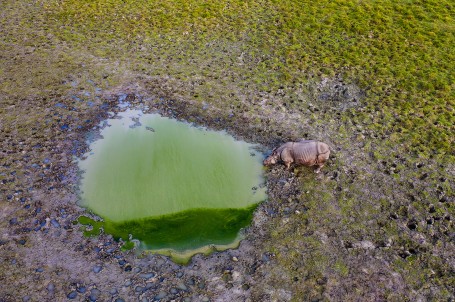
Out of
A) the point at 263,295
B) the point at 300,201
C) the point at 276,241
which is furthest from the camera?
the point at 300,201

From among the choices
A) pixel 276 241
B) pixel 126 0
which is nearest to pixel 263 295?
pixel 276 241

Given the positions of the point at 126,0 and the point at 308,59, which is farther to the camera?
the point at 126,0

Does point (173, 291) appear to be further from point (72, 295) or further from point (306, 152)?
point (306, 152)

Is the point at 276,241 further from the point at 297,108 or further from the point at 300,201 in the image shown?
the point at 297,108

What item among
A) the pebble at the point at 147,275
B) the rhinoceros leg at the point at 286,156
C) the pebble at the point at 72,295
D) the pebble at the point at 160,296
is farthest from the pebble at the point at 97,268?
the rhinoceros leg at the point at 286,156

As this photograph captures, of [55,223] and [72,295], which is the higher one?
[72,295]

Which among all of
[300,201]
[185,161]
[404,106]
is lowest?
[185,161]

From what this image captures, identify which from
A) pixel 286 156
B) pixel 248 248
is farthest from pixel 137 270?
pixel 286 156
